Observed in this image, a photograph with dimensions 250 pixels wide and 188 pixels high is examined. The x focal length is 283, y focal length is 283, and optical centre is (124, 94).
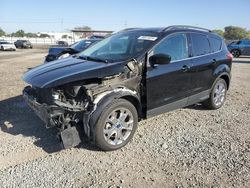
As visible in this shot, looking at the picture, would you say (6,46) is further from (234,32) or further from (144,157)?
(234,32)

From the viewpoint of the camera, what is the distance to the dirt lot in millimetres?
3529

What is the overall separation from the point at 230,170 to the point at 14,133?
3.52m

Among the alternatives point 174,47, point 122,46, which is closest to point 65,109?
point 122,46

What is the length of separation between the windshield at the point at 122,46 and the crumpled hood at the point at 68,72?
0.36m

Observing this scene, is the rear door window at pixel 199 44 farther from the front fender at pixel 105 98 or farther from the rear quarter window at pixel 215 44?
the front fender at pixel 105 98

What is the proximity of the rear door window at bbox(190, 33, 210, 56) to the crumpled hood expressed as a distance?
1904mm

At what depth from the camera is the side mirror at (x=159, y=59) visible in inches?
181

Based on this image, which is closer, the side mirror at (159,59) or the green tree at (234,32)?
the side mirror at (159,59)

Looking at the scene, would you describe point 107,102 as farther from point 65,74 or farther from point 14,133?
point 14,133

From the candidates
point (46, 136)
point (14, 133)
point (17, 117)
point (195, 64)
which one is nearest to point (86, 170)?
point (46, 136)

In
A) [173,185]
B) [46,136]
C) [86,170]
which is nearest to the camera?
[173,185]

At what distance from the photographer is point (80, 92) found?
4.14 meters

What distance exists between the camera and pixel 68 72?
4.23 metres

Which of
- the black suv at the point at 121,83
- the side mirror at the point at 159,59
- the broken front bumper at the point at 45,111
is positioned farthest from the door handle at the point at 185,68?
the broken front bumper at the point at 45,111
